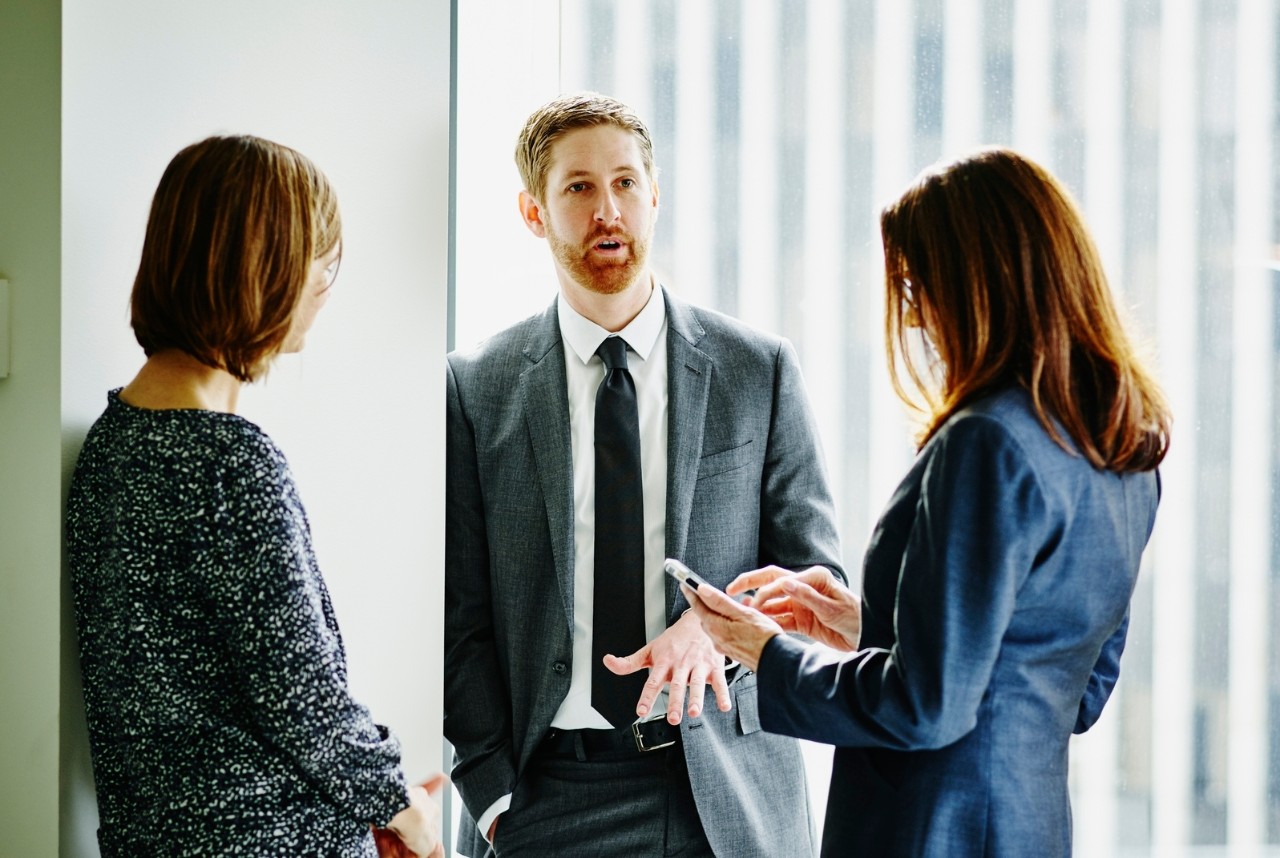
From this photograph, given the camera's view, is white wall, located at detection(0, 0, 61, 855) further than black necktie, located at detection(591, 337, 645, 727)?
No

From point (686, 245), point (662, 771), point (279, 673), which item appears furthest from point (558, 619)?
point (686, 245)

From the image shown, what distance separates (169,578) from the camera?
3.67 feet

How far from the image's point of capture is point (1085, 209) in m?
2.52

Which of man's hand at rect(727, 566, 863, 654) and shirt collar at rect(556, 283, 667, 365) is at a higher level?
shirt collar at rect(556, 283, 667, 365)

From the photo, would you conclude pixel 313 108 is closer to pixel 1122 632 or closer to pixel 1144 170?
pixel 1122 632

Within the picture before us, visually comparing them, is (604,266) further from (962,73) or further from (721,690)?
(962,73)

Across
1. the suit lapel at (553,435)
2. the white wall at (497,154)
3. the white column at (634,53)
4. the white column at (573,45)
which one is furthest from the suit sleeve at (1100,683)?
the white column at (573,45)

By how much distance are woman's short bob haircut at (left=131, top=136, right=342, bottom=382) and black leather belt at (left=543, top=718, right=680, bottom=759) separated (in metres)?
0.87

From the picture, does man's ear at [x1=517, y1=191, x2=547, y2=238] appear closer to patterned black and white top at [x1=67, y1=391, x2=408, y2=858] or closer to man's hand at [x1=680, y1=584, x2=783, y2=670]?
man's hand at [x1=680, y1=584, x2=783, y2=670]

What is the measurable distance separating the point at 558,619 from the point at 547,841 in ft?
1.16

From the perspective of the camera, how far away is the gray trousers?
1797mm

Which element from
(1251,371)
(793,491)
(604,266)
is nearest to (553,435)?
(604,266)

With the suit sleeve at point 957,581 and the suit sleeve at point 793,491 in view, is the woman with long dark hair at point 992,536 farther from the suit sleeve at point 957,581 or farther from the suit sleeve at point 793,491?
the suit sleeve at point 793,491

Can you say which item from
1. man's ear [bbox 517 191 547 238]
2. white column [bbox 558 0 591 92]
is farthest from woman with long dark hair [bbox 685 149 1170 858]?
white column [bbox 558 0 591 92]
